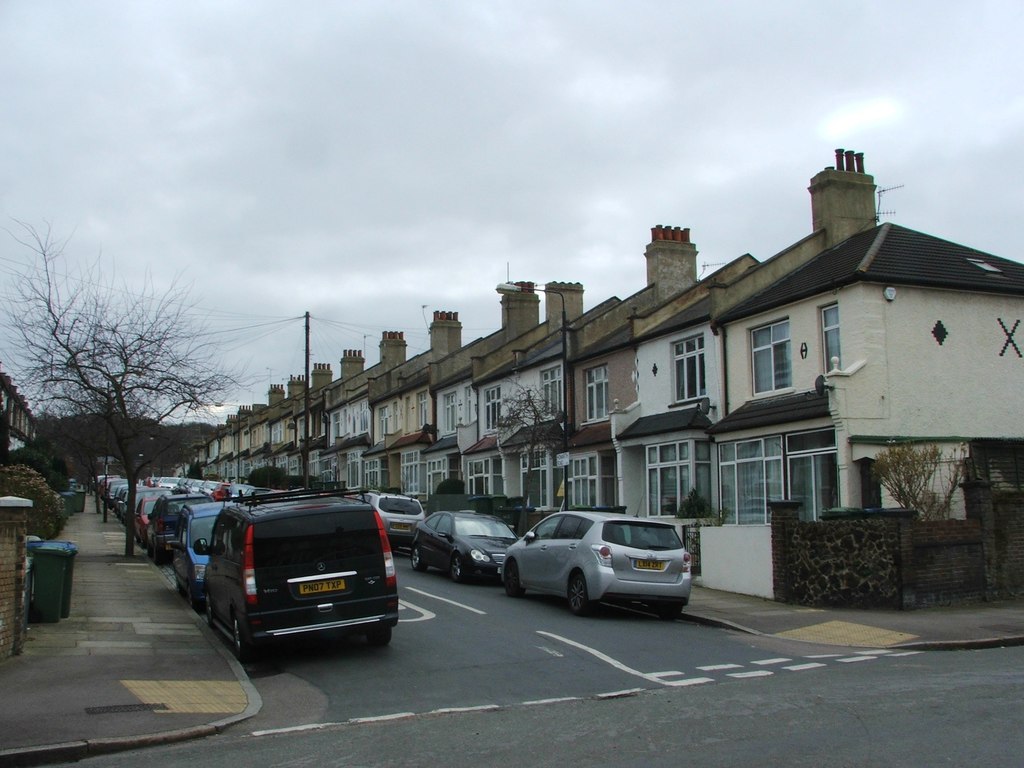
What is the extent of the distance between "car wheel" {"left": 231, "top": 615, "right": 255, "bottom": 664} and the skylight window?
59.6 ft

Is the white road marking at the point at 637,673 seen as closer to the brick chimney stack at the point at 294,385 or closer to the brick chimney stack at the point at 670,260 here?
the brick chimney stack at the point at 670,260

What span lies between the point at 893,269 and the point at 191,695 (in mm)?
16417

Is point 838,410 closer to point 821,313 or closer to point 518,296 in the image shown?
point 821,313

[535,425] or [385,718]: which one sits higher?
[535,425]

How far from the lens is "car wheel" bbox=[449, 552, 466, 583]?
65.6 ft

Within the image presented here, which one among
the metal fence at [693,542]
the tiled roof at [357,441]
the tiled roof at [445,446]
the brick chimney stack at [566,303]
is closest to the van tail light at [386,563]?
the metal fence at [693,542]

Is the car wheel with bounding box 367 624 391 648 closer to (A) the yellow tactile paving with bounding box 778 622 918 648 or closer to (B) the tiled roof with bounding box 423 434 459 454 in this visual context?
(A) the yellow tactile paving with bounding box 778 622 918 648

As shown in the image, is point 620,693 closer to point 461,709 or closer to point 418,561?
point 461,709

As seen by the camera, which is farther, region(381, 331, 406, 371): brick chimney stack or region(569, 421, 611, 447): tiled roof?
region(381, 331, 406, 371): brick chimney stack

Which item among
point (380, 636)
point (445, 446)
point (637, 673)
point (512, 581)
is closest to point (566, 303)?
point (445, 446)

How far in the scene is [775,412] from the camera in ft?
70.0

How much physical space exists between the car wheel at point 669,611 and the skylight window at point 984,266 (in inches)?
475

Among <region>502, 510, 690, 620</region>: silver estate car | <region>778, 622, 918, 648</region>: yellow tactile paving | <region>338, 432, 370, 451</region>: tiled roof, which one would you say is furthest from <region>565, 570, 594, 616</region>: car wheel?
<region>338, 432, 370, 451</region>: tiled roof

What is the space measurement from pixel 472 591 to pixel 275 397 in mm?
73046
